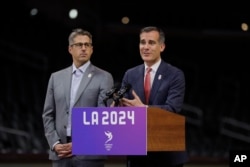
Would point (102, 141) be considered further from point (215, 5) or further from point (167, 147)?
point (215, 5)

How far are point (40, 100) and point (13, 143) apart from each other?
1569mm

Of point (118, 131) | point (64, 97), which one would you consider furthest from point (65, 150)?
point (118, 131)

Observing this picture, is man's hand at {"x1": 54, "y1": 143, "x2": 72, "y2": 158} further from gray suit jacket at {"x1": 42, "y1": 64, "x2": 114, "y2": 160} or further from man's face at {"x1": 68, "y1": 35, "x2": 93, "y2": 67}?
man's face at {"x1": 68, "y1": 35, "x2": 93, "y2": 67}

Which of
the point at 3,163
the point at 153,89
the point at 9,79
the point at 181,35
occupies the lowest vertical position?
the point at 3,163

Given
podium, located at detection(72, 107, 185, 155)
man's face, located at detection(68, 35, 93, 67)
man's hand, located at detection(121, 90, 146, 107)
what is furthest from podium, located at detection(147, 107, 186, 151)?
man's face, located at detection(68, 35, 93, 67)

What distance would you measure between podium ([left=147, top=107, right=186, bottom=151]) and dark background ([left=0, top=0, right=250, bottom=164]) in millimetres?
6792

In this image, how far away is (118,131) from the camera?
2.57m

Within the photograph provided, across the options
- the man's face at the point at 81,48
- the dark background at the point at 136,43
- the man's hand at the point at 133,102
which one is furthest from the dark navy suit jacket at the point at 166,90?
the dark background at the point at 136,43

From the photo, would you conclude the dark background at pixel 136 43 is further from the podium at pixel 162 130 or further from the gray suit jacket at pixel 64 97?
the podium at pixel 162 130

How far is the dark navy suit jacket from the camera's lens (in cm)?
281

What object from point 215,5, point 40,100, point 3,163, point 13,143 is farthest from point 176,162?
point 215,5

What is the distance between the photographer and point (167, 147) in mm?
2592

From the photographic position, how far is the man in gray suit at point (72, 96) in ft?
9.84

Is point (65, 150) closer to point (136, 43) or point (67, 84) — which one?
point (67, 84)
